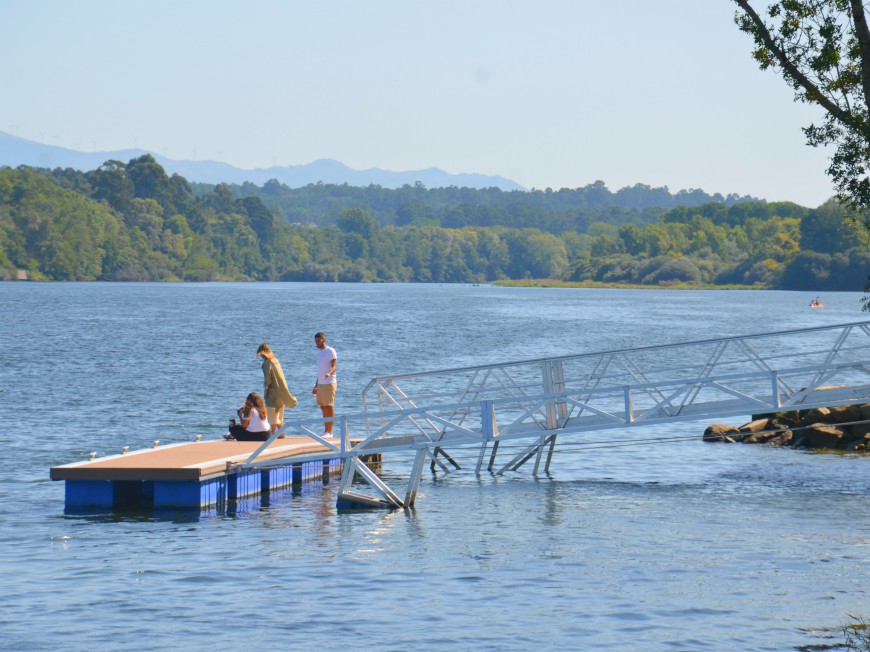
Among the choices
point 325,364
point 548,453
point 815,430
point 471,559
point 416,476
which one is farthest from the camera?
point 815,430

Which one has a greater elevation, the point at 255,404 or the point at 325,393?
the point at 325,393

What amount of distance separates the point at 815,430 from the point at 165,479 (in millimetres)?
16085

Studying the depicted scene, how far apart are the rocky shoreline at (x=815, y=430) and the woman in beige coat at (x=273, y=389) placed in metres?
10.5

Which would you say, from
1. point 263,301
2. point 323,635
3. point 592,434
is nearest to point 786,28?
point 323,635

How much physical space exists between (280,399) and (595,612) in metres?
10.9

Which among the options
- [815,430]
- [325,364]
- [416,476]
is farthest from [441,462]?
[815,430]

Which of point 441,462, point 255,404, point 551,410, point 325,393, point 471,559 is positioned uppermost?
point 325,393

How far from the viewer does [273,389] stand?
25391 mm

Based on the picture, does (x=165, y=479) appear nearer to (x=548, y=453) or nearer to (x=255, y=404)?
(x=255, y=404)

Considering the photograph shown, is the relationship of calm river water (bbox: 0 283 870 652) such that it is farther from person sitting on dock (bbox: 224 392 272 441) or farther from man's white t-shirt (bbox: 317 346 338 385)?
man's white t-shirt (bbox: 317 346 338 385)

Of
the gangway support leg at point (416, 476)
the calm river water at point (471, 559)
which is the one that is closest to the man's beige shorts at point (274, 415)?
the calm river water at point (471, 559)

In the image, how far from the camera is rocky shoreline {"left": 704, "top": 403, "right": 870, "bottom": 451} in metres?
30.8

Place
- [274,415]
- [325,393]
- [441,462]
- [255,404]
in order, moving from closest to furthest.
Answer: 1. [255,404]
2. [325,393]
3. [274,415]
4. [441,462]

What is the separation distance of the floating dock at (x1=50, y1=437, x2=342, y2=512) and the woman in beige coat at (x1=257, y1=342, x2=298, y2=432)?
1.54m
